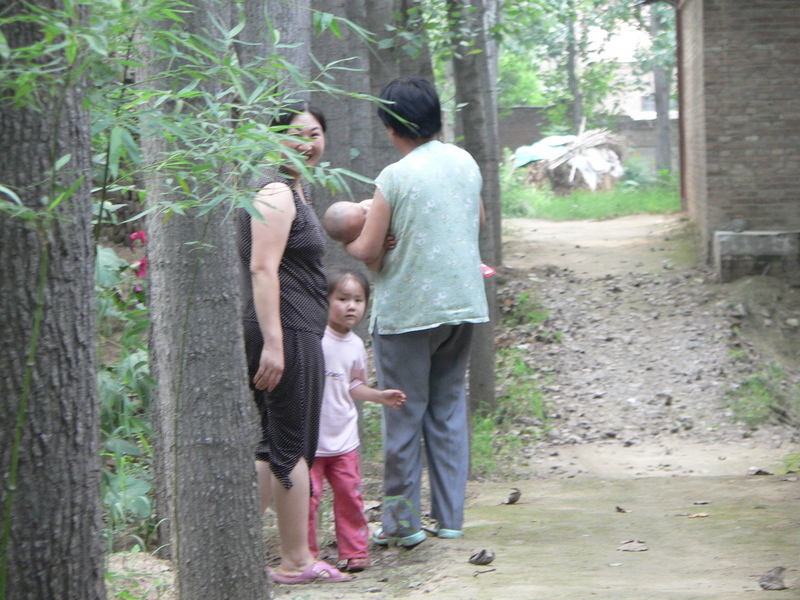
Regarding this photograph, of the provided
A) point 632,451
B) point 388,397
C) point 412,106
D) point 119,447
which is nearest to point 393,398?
point 388,397

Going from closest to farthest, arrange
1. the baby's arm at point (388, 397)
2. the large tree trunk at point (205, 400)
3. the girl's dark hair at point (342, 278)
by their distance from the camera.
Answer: the large tree trunk at point (205, 400) → the baby's arm at point (388, 397) → the girl's dark hair at point (342, 278)

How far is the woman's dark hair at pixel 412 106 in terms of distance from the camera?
12.1 ft

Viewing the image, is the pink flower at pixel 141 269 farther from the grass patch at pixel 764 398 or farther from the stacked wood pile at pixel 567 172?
the stacked wood pile at pixel 567 172

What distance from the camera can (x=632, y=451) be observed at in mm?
7160

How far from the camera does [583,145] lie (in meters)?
26.0

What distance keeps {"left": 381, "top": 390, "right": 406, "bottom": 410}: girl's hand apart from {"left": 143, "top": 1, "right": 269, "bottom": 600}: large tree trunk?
81 centimetres

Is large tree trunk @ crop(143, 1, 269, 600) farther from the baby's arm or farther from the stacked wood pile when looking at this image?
the stacked wood pile

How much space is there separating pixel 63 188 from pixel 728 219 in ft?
31.1

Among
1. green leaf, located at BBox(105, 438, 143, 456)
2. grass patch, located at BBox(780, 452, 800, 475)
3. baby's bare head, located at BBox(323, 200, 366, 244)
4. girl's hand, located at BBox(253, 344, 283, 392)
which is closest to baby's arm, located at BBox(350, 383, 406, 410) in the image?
girl's hand, located at BBox(253, 344, 283, 392)

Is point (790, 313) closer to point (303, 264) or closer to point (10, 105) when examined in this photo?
point (303, 264)

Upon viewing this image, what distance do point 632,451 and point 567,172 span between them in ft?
61.8

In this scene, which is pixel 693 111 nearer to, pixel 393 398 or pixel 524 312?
pixel 524 312

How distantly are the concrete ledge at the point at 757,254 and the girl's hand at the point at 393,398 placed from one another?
7.34 metres

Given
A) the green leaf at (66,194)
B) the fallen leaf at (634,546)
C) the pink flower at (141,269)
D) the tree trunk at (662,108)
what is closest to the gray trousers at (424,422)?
the fallen leaf at (634,546)
